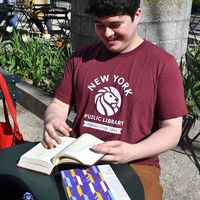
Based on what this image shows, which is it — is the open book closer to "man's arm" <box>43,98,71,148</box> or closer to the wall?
"man's arm" <box>43,98,71,148</box>

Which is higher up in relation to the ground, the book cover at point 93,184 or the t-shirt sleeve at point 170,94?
the t-shirt sleeve at point 170,94

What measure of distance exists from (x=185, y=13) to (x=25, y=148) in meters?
3.65

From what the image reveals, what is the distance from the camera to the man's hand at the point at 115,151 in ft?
5.29

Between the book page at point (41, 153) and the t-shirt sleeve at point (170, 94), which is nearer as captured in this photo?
the book page at point (41, 153)

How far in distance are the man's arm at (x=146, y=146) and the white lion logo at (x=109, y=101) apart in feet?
0.69

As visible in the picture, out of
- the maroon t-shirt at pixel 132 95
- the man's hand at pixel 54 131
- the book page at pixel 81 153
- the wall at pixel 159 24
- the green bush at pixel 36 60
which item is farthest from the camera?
the green bush at pixel 36 60

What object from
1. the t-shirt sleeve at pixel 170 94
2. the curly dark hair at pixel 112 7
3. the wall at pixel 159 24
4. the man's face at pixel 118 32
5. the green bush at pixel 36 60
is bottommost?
the green bush at pixel 36 60

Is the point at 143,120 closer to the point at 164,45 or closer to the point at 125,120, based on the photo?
the point at 125,120

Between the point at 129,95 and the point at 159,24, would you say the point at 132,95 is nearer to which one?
the point at 129,95

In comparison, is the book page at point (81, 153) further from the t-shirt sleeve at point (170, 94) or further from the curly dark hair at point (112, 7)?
the curly dark hair at point (112, 7)

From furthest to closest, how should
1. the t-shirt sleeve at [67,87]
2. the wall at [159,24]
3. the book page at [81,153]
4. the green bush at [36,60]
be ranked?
the green bush at [36,60] → the wall at [159,24] → the t-shirt sleeve at [67,87] → the book page at [81,153]

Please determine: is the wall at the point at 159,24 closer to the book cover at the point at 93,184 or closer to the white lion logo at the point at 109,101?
the white lion logo at the point at 109,101

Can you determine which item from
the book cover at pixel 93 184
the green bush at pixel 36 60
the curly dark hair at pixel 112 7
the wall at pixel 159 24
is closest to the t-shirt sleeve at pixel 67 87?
the curly dark hair at pixel 112 7

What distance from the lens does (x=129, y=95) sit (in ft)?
6.30
